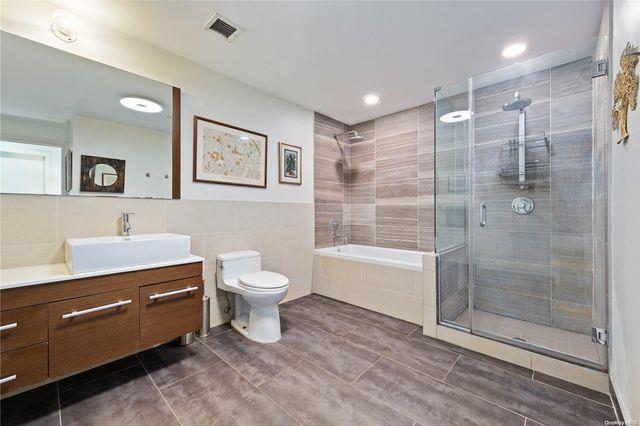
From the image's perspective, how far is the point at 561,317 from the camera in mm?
2238

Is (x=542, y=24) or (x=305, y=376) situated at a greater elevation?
(x=542, y=24)

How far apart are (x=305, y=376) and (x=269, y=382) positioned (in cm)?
23

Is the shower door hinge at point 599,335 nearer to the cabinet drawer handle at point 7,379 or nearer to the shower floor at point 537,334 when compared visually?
the shower floor at point 537,334

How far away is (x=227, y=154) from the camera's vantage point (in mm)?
2504

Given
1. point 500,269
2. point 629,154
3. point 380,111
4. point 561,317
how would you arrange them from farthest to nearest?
point 380,111 < point 500,269 < point 561,317 < point 629,154

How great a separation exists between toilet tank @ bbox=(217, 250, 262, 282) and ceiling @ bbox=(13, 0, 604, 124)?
1.72 meters

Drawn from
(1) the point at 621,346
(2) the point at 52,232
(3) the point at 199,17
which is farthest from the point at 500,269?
(2) the point at 52,232

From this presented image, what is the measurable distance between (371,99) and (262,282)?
93.7 inches

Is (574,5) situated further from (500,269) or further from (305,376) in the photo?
(305,376)

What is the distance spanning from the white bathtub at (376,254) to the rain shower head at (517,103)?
169 centimetres

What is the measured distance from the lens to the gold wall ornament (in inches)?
42.9

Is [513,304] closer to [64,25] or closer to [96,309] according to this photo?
[96,309]

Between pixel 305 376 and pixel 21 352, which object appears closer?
pixel 21 352

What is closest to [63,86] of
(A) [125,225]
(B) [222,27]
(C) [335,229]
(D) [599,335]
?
(A) [125,225]
